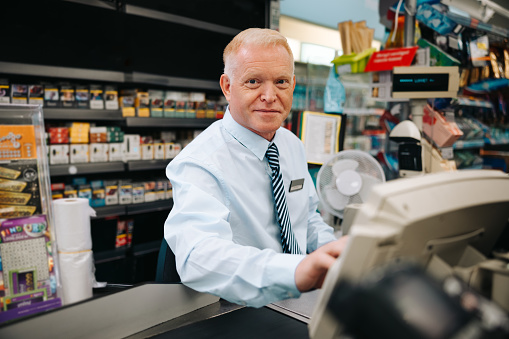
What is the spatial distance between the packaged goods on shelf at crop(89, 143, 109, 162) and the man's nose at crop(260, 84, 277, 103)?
2215 mm

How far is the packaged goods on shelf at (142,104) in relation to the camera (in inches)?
133

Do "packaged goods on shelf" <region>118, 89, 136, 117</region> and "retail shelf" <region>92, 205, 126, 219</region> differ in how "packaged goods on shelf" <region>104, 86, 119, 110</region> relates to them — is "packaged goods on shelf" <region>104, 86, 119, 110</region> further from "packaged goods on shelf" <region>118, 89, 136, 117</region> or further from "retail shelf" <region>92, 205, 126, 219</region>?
"retail shelf" <region>92, 205, 126, 219</region>

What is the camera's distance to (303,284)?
0.88m

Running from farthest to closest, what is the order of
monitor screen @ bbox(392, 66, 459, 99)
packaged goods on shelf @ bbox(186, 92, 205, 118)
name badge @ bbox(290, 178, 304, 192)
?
1. packaged goods on shelf @ bbox(186, 92, 205, 118)
2. monitor screen @ bbox(392, 66, 459, 99)
3. name badge @ bbox(290, 178, 304, 192)

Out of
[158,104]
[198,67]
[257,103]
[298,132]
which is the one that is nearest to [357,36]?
[298,132]

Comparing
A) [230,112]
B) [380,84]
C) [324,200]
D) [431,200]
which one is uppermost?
[380,84]

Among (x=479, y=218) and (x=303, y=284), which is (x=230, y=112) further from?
(x=479, y=218)

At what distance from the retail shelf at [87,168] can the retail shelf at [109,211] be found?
12.6 inches

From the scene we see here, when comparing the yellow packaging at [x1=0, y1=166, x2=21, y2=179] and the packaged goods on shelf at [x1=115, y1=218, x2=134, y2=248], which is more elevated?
the yellow packaging at [x1=0, y1=166, x2=21, y2=179]

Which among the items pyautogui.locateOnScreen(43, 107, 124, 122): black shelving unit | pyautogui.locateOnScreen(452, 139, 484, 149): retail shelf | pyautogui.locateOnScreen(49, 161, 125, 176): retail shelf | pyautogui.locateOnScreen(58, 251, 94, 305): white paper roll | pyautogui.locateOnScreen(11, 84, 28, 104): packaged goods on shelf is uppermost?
pyautogui.locateOnScreen(11, 84, 28, 104): packaged goods on shelf

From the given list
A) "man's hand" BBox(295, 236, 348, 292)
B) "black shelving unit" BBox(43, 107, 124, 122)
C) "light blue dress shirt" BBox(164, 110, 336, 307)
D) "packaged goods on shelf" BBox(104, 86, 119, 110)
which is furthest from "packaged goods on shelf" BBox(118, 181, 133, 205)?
"man's hand" BBox(295, 236, 348, 292)

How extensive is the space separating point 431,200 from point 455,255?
19 cm

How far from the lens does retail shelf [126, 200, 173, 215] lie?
3428 millimetres

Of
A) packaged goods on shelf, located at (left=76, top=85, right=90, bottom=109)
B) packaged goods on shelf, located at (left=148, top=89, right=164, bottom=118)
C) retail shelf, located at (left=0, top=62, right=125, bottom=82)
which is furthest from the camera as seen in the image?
packaged goods on shelf, located at (left=148, top=89, right=164, bottom=118)
